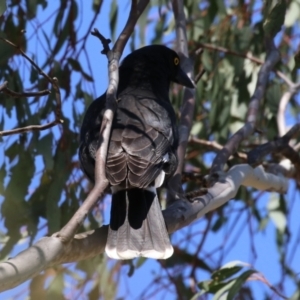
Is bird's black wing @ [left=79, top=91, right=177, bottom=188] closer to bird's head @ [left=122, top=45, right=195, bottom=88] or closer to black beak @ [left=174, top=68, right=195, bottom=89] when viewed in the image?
black beak @ [left=174, top=68, right=195, bottom=89]

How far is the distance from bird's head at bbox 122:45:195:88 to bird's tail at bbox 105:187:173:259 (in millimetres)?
1397

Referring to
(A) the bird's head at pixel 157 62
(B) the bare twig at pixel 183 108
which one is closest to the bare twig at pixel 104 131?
(B) the bare twig at pixel 183 108

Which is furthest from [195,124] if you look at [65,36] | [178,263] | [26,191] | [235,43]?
[26,191]

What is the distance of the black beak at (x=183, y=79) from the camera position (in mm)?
4121

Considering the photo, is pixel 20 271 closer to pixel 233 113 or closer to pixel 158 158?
pixel 158 158

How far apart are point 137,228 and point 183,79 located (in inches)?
56.9

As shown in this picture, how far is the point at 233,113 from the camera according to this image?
535cm

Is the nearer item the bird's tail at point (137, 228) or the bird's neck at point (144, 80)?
the bird's tail at point (137, 228)

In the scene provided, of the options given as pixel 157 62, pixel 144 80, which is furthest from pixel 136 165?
pixel 157 62

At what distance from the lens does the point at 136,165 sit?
9.95 ft

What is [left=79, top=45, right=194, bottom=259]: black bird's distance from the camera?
2932mm

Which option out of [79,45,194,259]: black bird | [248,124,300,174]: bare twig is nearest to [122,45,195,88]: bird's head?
[79,45,194,259]: black bird

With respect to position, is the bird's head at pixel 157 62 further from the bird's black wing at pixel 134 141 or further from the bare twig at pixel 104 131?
the bare twig at pixel 104 131

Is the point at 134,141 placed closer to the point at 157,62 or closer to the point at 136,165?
the point at 136,165
